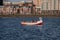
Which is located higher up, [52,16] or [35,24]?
[35,24]

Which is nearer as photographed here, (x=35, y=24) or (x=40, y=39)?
(x=40, y=39)

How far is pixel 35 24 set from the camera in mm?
103312

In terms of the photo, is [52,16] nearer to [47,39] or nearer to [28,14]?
[28,14]

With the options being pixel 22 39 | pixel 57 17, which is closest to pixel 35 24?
pixel 22 39

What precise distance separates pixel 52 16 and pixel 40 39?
131 m

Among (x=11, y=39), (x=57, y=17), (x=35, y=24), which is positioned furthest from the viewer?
(x=57, y=17)

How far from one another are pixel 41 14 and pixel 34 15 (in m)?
5.13

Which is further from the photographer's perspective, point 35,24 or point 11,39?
point 35,24

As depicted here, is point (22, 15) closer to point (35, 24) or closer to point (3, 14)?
point (3, 14)

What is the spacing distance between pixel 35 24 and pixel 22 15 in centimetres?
9494

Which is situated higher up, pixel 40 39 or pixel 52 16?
pixel 40 39

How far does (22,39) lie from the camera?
209ft

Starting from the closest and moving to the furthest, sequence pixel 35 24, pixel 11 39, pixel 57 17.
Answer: pixel 11 39
pixel 35 24
pixel 57 17

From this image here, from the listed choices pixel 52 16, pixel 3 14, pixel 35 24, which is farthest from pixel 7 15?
pixel 35 24
